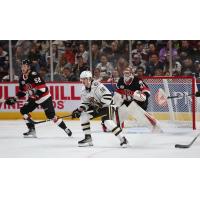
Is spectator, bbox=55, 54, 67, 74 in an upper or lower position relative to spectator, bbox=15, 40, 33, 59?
lower

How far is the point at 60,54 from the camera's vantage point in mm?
7719

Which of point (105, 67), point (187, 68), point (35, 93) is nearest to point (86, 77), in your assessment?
point (35, 93)

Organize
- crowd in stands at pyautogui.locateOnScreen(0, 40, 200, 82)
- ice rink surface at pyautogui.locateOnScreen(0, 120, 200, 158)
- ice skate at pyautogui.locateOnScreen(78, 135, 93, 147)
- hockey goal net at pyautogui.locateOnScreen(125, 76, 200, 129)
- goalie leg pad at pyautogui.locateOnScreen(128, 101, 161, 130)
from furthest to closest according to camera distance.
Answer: crowd in stands at pyautogui.locateOnScreen(0, 40, 200, 82) → hockey goal net at pyautogui.locateOnScreen(125, 76, 200, 129) → goalie leg pad at pyautogui.locateOnScreen(128, 101, 161, 130) → ice skate at pyautogui.locateOnScreen(78, 135, 93, 147) → ice rink surface at pyautogui.locateOnScreen(0, 120, 200, 158)

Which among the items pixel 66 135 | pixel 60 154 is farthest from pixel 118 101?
pixel 60 154

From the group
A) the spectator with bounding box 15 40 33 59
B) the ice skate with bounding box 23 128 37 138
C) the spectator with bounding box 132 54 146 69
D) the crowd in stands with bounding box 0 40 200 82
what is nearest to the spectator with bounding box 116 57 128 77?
the crowd in stands with bounding box 0 40 200 82

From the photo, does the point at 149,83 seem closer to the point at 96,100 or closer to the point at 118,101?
the point at 118,101

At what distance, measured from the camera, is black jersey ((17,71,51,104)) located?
6457mm

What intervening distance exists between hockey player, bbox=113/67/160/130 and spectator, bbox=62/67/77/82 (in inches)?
52.9

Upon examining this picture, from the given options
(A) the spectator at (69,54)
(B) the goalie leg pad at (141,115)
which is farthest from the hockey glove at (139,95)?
(A) the spectator at (69,54)

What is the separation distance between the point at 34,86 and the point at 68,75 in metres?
1.51

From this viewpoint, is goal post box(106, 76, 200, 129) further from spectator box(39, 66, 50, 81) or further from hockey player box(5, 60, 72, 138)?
spectator box(39, 66, 50, 81)

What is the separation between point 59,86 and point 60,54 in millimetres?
590

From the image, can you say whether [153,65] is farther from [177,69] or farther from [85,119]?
[85,119]

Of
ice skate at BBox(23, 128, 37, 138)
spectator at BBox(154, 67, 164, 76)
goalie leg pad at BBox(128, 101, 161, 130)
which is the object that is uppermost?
spectator at BBox(154, 67, 164, 76)
